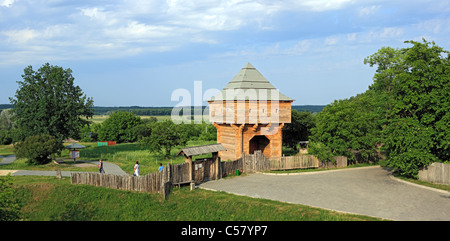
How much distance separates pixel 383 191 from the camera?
2169 cm

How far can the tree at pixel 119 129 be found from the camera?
8981cm

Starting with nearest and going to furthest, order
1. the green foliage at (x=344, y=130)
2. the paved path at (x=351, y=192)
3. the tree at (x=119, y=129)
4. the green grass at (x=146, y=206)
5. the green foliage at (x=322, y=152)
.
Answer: the paved path at (x=351, y=192) < the green grass at (x=146, y=206) < the green foliage at (x=322, y=152) < the green foliage at (x=344, y=130) < the tree at (x=119, y=129)

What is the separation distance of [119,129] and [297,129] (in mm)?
58021

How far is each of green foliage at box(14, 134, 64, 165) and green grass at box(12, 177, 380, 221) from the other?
10.1 m

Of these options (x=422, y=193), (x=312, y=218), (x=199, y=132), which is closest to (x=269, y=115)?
(x=422, y=193)

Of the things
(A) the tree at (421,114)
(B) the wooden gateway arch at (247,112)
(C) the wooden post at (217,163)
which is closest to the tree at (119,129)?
(B) the wooden gateway arch at (247,112)

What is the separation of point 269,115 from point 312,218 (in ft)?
54.7

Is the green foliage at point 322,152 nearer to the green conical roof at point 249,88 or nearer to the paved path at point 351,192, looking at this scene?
the paved path at point 351,192

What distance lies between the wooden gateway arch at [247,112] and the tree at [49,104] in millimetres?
19483

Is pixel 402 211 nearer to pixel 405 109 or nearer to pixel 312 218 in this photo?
pixel 312 218

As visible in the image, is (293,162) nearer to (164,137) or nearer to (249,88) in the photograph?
(249,88)

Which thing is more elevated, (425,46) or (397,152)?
(425,46)

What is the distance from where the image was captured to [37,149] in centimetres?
3406

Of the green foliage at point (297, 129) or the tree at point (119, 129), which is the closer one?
the green foliage at point (297, 129)
